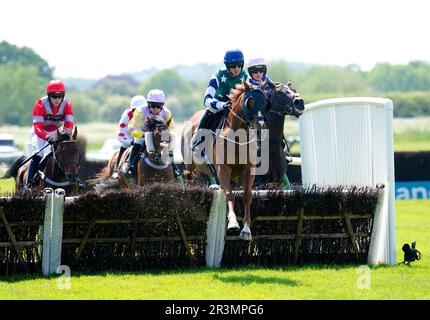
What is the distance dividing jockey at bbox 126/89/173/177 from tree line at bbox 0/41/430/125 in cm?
5658

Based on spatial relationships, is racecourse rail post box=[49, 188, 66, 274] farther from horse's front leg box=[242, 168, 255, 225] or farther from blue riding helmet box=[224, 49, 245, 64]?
blue riding helmet box=[224, 49, 245, 64]

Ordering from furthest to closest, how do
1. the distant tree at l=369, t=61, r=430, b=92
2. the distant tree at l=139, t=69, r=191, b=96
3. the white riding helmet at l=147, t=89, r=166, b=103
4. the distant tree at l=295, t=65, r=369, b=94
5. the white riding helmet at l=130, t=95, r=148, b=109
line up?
the distant tree at l=139, t=69, r=191, b=96, the distant tree at l=369, t=61, r=430, b=92, the distant tree at l=295, t=65, r=369, b=94, the white riding helmet at l=130, t=95, r=148, b=109, the white riding helmet at l=147, t=89, r=166, b=103

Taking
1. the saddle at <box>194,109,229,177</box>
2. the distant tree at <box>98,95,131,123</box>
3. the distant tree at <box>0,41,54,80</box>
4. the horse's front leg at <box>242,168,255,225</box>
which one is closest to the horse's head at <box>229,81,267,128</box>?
the horse's front leg at <box>242,168,255,225</box>

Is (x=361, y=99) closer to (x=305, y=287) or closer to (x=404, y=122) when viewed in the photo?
(x=305, y=287)

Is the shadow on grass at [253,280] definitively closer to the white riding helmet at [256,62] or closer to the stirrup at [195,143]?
the stirrup at [195,143]

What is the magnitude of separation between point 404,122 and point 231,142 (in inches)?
2134

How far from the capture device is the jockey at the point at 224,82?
11977 millimetres

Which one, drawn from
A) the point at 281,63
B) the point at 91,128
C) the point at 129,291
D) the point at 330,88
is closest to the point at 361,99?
the point at 129,291

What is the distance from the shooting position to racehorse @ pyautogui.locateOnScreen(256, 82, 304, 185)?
13039 mm

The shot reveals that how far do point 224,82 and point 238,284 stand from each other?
3492mm

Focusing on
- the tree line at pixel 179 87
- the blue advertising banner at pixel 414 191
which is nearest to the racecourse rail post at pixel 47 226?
the blue advertising banner at pixel 414 191

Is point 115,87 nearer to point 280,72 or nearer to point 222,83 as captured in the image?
point 280,72
